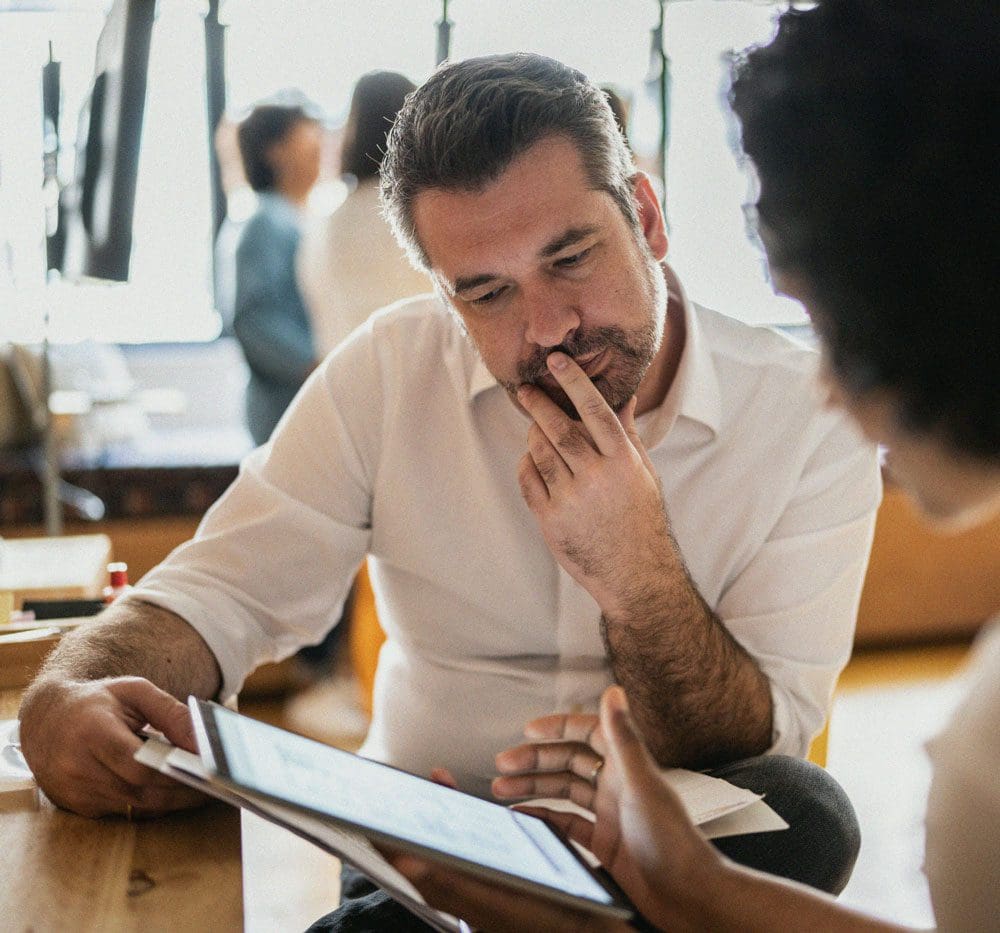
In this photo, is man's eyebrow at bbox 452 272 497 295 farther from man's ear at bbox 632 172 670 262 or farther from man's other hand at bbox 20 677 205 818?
man's other hand at bbox 20 677 205 818

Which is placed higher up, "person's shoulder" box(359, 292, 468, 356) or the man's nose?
the man's nose

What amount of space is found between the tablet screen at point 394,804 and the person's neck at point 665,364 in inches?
24.8

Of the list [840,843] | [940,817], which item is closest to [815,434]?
[840,843]

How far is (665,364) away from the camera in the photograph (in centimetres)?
145

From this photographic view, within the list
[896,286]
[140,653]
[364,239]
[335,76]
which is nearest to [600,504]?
[140,653]

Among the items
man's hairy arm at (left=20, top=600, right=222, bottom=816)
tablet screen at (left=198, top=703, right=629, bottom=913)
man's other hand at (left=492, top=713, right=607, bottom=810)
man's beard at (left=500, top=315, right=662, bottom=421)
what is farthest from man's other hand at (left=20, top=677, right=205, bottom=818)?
man's beard at (left=500, top=315, right=662, bottom=421)

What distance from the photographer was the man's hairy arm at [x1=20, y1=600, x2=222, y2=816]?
965 mm

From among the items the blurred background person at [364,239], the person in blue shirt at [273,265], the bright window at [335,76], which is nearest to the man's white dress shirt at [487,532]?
the blurred background person at [364,239]

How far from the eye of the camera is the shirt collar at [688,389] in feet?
4.54

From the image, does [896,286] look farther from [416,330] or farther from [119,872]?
[416,330]

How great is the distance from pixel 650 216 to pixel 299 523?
54 centimetres

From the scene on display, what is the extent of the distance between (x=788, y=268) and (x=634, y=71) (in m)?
4.93

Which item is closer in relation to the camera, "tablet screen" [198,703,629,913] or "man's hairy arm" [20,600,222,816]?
"tablet screen" [198,703,629,913]

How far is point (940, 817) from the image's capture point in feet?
2.15
